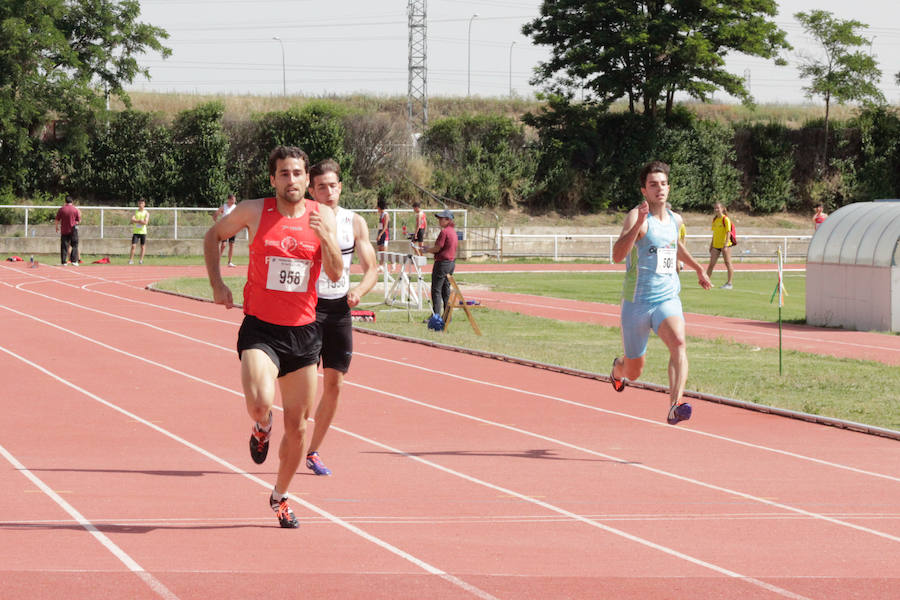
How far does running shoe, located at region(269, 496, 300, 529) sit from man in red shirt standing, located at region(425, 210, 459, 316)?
1238 centimetres

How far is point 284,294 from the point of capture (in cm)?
636

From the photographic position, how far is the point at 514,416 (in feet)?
35.7

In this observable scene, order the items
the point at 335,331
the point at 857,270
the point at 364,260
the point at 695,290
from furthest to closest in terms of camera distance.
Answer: the point at 695,290
the point at 857,270
the point at 335,331
the point at 364,260

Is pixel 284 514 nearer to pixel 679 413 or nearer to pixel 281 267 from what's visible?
pixel 281 267

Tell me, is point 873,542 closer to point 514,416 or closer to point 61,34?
point 514,416

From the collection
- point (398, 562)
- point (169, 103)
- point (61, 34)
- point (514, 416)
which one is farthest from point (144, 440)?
point (169, 103)

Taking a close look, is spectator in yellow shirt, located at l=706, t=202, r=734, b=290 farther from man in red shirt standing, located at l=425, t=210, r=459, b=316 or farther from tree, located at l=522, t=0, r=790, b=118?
tree, located at l=522, t=0, r=790, b=118

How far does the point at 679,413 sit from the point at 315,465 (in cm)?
276

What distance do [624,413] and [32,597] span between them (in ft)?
22.5

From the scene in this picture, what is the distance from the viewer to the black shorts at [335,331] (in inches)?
314

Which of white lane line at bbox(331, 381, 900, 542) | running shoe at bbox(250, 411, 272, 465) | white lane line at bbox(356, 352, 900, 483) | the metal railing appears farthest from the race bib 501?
the metal railing

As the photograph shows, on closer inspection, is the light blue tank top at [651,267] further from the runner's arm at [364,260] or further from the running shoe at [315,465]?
the running shoe at [315,465]

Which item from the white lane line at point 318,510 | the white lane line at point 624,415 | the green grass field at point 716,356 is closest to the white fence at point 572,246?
the green grass field at point 716,356

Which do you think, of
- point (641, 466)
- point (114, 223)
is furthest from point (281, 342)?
point (114, 223)
